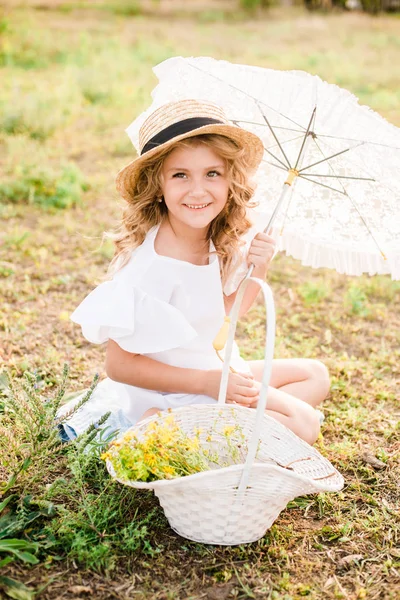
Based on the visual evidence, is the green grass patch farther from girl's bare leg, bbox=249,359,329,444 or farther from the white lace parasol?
girl's bare leg, bbox=249,359,329,444

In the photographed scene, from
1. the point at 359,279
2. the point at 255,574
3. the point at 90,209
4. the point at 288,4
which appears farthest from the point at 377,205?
the point at 288,4

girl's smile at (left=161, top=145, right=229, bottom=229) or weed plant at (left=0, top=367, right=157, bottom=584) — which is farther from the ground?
girl's smile at (left=161, top=145, right=229, bottom=229)

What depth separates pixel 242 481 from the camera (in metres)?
2.10

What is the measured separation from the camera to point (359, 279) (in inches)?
189

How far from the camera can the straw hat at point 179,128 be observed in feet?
8.02

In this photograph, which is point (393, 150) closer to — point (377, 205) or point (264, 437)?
point (377, 205)

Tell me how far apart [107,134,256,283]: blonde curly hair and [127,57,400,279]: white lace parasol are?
0.56 ft

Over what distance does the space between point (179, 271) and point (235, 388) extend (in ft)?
1.64

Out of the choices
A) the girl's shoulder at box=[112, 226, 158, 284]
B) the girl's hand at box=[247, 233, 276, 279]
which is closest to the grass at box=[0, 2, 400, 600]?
the girl's shoulder at box=[112, 226, 158, 284]

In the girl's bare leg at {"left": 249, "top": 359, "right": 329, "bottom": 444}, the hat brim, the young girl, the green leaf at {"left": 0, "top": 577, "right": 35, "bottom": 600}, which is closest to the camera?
the green leaf at {"left": 0, "top": 577, "right": 35, "bottom": 600}

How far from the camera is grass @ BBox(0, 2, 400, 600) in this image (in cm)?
225

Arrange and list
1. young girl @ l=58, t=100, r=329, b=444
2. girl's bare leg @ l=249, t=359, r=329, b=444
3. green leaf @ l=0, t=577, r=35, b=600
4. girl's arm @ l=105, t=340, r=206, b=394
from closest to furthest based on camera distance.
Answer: green leaf @ l=0, t=577, r=35, b=600, young girl @ l=58, t=100, r=329, b=444, girl's arm @ l=105, t=340, r=206, b=394, girl's bare leg @ l=249, t=359, r=329, b=444

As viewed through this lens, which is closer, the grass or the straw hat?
the grass

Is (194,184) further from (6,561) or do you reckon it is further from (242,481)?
(6,561)
